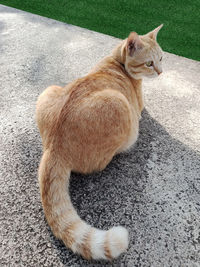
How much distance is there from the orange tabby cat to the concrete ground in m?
0.17

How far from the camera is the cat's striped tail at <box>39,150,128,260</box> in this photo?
1432 millimetres

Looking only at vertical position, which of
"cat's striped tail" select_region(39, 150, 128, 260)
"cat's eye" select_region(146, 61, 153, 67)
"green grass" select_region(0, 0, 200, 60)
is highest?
"cat's eye" select_region(146, 61, 153, 67)

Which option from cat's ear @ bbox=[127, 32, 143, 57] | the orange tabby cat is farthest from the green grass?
the orange tabby cat

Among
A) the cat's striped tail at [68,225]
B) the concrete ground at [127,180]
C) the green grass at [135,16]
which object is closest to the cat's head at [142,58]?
the concrete ground at [127,180]

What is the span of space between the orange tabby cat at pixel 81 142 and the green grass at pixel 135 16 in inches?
83.9

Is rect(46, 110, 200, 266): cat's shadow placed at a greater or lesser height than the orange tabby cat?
lesser

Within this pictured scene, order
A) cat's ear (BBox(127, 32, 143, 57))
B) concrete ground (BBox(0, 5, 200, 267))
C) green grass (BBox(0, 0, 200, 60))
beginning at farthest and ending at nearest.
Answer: green grass (BBox(0, 0, 200, 60)), cat's ear (BBox(127, 32, 143, 57)), concrete ground (BBox(0, 5, 200, 267))

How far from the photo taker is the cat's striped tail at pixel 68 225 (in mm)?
1432

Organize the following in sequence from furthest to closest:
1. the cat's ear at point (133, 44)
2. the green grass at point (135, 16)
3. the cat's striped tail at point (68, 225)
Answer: the green grass at point (135, 16) → the cat's ear at point (133, 44) → the cat's striped tail at point (68, 225)

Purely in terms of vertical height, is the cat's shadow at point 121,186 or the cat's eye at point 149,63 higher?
the cat's eye at point 149,63

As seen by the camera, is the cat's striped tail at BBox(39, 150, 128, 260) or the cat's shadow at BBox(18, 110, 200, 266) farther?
the cat's shadow at BBox(18, 110, 200, 266)

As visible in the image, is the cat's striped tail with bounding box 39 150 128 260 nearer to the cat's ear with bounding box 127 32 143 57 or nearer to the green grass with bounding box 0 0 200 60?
the cat's ear with bounding box 127 32 143 57

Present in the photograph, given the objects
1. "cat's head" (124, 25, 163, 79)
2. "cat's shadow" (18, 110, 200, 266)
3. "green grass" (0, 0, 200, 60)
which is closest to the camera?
"cat's shadow" (18, 110, 200, 266)

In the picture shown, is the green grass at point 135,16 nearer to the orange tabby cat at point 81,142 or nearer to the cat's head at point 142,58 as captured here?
the cat's head at point 142,58
